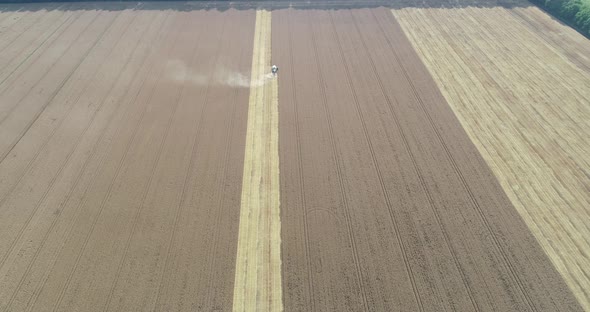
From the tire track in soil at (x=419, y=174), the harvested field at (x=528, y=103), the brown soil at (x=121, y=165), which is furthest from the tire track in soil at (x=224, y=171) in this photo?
the harvested field at (x=528, y=103)

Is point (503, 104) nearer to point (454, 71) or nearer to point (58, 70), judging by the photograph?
point (454, 71)

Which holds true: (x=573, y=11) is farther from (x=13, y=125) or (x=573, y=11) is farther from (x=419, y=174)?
(x=13, y=125)

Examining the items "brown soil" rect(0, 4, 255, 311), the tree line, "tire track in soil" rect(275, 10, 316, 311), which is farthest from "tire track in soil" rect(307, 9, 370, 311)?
the tree line

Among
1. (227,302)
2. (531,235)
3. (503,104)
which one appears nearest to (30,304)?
(227,302)

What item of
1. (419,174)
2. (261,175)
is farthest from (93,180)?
(419,174)

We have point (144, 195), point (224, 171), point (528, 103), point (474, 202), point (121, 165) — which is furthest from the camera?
point (528, 103)

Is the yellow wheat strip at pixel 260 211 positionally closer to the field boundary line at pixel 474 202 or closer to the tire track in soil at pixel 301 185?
the tire track in soil at pixel 301 185
